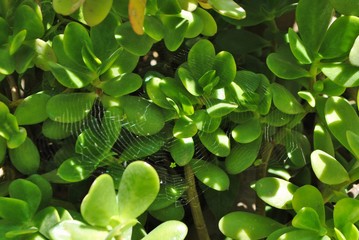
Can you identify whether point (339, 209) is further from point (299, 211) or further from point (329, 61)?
point (329, 61)

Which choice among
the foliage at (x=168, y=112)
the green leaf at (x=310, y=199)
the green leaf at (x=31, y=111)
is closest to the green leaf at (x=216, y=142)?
the foliage at (x=168, y=112)

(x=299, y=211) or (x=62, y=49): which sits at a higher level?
(x=62, y=49)

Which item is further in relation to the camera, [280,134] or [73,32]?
[280,134]

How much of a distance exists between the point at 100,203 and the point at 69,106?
158 mm

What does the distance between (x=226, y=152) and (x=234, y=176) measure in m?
0.16

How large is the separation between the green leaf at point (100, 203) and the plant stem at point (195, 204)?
16 centimetres

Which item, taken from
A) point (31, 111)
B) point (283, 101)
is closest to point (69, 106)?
point (31, 111)

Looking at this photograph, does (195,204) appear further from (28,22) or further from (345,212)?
(28,22)

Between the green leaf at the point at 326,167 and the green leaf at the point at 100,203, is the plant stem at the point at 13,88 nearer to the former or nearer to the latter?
the green leaf at the point at 100,203

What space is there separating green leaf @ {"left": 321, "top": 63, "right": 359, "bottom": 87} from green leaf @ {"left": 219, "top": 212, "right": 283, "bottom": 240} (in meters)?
0.21

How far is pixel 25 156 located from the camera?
81 cm

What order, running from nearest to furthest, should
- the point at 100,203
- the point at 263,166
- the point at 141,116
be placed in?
the point at 100,203 < the point at 141,116 < the point at 263,166

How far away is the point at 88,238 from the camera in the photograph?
687 mm

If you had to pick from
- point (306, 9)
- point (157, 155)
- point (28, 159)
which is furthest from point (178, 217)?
point (306, 9)
